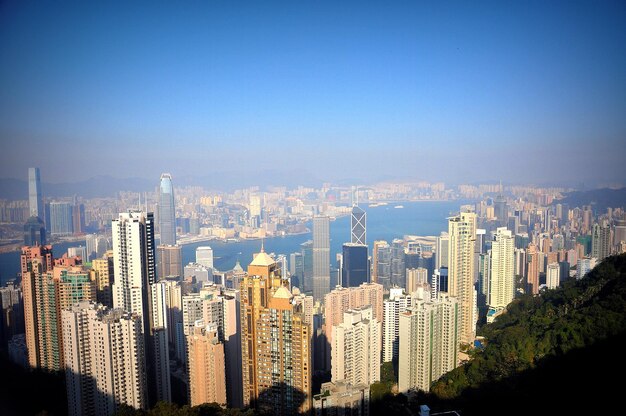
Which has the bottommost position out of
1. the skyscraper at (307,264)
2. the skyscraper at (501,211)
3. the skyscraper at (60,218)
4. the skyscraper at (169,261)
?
the skyscraper at (307,264)

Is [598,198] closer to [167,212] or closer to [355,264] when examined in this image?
[355,264]

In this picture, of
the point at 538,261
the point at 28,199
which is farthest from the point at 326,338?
the point at 538,261

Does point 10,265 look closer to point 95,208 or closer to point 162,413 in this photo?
point 95,208

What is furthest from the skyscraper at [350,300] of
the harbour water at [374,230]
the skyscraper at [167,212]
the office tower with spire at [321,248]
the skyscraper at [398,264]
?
the skyscraper at [167,212]

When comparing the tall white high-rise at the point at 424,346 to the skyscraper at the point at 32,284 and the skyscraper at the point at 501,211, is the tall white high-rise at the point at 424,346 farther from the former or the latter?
the skyscraper at the point at 32,284

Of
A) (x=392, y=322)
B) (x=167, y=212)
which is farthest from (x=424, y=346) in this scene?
(x=167, y=212)
